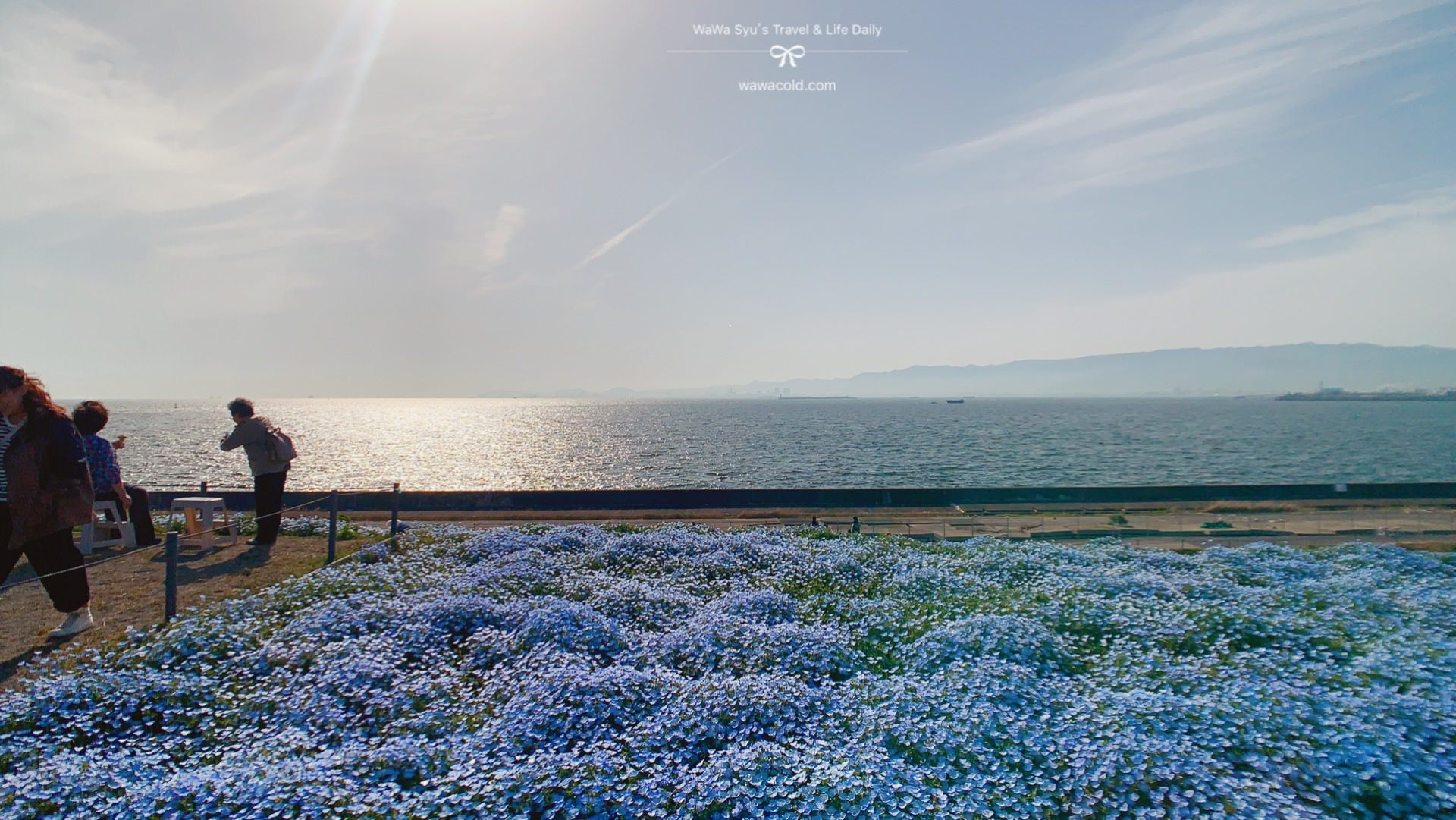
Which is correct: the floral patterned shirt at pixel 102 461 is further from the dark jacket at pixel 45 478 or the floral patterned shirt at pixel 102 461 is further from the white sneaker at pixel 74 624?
the white sneaker at pixel 74 624

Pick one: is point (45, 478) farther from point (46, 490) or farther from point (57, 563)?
point (57, 563)

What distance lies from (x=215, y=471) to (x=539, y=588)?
72735mm

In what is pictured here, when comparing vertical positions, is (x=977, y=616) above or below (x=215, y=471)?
above

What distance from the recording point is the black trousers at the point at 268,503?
40.1 feet

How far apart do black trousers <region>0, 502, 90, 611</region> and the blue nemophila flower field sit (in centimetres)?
122

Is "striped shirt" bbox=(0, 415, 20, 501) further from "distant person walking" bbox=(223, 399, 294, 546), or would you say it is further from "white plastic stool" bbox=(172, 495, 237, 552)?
"white plastic stool" bbox=(172, 495, 237, 552)

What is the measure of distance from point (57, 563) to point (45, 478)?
97cm

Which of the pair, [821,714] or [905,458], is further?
[905,458]

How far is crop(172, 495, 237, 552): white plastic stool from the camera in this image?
39.3 feet

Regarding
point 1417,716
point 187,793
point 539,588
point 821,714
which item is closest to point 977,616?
point 821,714

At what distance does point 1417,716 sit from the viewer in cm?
535

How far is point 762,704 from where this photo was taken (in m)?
5.80

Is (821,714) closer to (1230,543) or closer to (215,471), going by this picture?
(1230,543)

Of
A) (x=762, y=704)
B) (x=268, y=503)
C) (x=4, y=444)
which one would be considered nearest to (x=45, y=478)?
(x=4, y=444)
